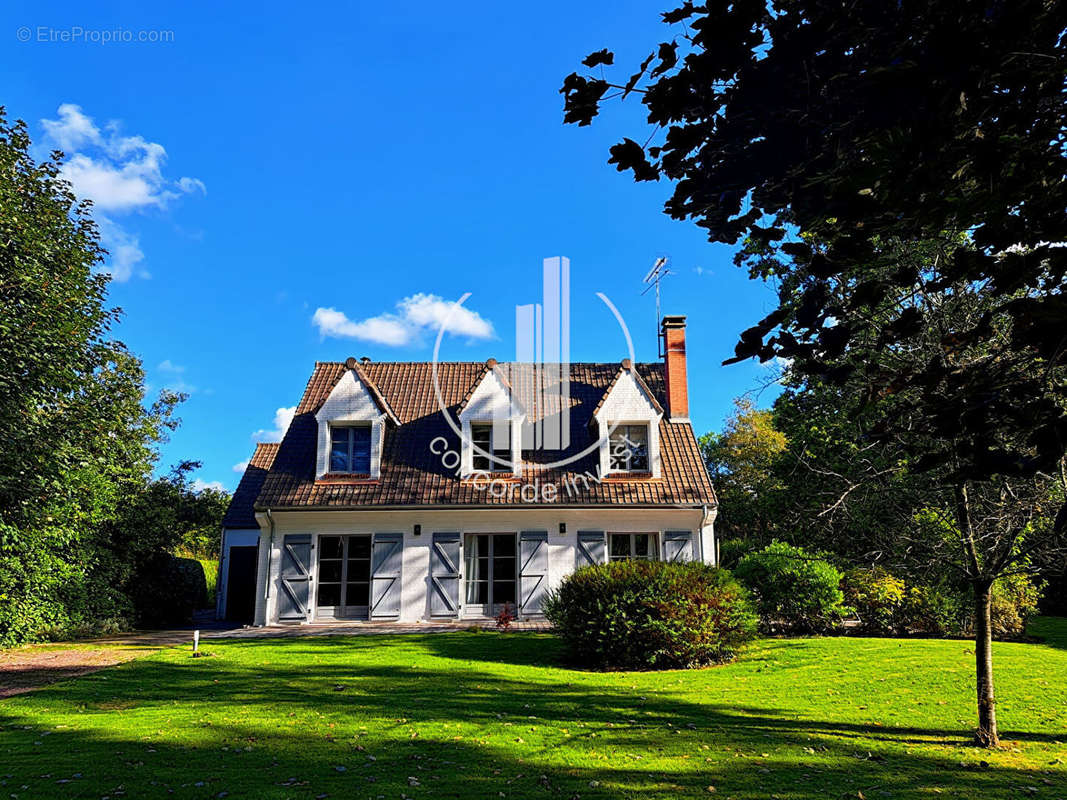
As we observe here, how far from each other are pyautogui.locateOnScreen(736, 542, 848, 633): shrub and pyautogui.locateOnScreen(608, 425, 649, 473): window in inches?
170

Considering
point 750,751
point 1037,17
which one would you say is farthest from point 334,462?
point 1037,17

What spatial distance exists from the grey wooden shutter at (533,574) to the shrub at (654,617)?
17.4 feet

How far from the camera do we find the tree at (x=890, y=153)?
266cm

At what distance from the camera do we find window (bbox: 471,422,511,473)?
18.9 meters

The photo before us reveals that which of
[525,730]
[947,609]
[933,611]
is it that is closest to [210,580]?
[525,730]

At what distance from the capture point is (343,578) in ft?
59.6

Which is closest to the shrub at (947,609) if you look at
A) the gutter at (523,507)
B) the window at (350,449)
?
the gutter at (523,507)

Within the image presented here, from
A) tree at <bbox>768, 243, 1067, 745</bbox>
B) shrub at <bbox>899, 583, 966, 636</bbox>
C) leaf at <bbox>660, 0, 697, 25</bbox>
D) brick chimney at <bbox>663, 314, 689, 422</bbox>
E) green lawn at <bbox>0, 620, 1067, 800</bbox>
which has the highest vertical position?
brick chimney at <bbox>663, 314, 689, 422</bbox>

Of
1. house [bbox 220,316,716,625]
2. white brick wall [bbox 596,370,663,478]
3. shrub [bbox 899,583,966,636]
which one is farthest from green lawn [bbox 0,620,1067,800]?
white brick wall [bbox 596,370,663,478]

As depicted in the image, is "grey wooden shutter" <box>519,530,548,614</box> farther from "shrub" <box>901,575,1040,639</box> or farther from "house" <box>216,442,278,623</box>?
"house" <box>216,442,278,623</box>

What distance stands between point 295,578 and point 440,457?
15.6 ft

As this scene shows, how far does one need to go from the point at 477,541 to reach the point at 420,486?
6.83 feet

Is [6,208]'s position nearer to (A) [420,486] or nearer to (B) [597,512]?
(A) [420,486]

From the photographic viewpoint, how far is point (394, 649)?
13.2 meters
